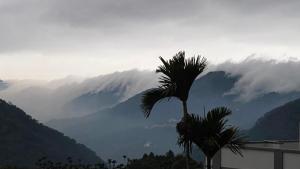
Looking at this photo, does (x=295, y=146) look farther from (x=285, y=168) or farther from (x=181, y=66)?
(x=181, y=66)

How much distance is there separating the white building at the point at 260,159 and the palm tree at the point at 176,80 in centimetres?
773

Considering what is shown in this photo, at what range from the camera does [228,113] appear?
37.4 ft

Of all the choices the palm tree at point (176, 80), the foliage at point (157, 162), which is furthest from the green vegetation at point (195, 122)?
the foliage at point (157, 162)

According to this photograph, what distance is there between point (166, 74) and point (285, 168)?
9.15 m

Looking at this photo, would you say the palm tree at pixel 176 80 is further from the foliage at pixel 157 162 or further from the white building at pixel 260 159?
the foliage at pixel 157 162

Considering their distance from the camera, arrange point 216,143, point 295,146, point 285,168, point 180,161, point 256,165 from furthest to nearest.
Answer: point 180,161
point 295,146
point 256,165
point 285,168
point 216,143

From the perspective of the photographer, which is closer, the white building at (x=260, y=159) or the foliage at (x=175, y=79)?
the foliage at (x=175, y=79)

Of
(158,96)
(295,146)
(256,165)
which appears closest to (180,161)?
(295,146)

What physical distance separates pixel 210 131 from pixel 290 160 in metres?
8.55

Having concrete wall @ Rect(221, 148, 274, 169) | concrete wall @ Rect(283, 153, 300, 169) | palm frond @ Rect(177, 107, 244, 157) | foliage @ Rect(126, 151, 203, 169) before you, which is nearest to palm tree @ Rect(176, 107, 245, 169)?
palm frond @ Rect(177, 107, 244, 157)

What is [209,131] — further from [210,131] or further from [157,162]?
[157,162]

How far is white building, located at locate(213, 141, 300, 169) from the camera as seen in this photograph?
18.9 meters

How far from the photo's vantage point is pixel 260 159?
797 inches

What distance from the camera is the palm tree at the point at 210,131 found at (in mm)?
11297
